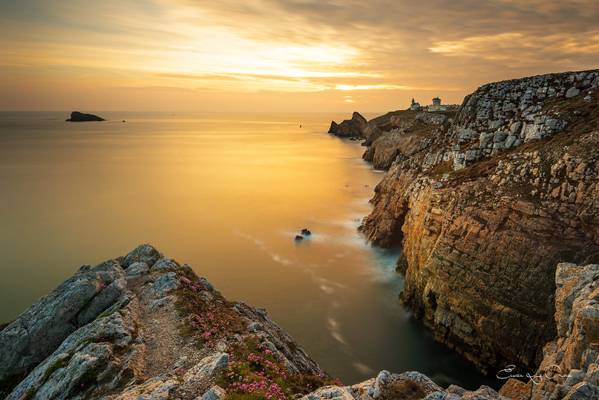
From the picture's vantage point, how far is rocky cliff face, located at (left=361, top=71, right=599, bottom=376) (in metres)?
25.0

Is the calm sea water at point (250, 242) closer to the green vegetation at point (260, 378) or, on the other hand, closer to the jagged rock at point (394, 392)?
the green vegetation at point (260, 378)

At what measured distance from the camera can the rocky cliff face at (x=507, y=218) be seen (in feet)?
82.2

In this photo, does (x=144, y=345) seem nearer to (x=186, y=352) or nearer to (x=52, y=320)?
(x=186, y=352)

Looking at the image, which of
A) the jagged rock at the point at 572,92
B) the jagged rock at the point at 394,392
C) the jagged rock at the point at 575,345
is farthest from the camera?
the jagged rock at the point at 572,92

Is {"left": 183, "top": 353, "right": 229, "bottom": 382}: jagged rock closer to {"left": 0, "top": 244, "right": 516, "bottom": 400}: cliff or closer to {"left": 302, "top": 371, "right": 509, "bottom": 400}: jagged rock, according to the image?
{"left": 0, "top": 244, "right": 516, "bottom": 400}: cliff

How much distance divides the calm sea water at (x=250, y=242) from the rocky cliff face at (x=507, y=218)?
394cm

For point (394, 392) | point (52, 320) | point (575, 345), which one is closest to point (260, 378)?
point (394, 392)

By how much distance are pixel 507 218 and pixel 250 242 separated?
34.2m

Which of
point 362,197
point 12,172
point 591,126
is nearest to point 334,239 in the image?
point 362,197

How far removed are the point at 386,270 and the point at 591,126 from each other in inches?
939

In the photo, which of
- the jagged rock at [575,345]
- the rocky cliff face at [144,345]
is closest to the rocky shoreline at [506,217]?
the jagged rock at [575,345]

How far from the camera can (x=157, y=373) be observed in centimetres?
1791

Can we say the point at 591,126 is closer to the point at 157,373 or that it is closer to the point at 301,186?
the point at 157,373

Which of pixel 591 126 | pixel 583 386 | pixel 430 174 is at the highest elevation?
pixel 591 126
